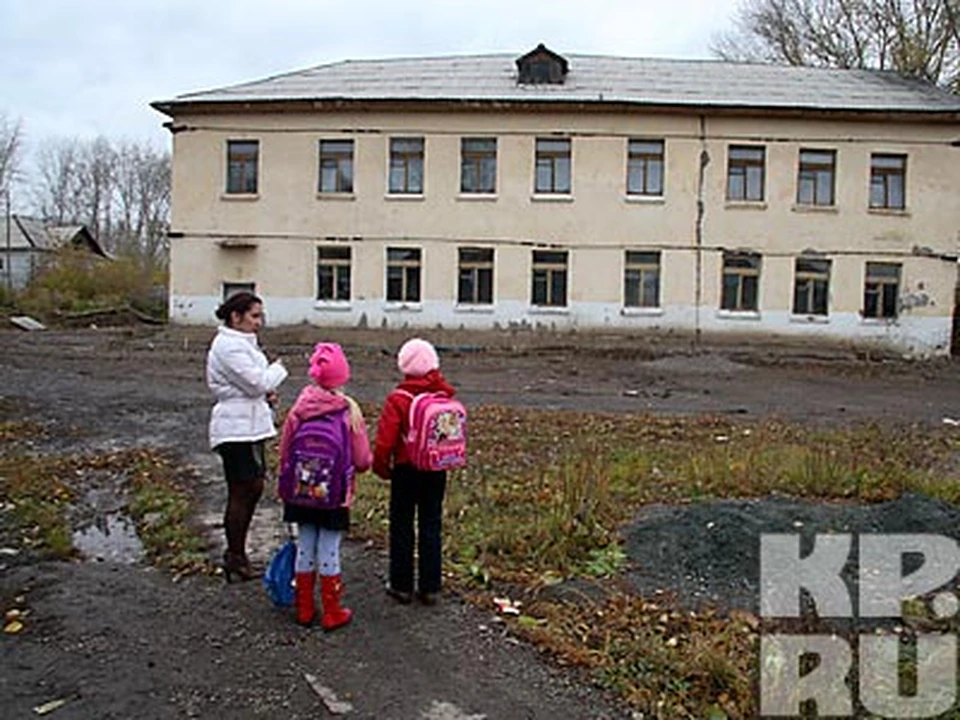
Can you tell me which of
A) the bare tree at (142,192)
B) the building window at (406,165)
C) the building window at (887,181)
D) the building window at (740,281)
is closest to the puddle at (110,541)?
the building window at (406,165)

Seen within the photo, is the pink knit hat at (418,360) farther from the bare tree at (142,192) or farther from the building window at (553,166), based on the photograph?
the bare tree at (142,192)

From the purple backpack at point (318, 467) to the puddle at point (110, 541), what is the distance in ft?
6.18

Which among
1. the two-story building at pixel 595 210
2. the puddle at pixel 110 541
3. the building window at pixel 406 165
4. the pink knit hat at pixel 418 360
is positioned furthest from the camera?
the building window at pixel 406 165

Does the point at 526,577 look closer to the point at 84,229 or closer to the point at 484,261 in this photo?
the point at 484,261

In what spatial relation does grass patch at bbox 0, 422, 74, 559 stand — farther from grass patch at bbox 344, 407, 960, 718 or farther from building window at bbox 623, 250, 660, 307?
building window at bbox 623, 250, 660, 307

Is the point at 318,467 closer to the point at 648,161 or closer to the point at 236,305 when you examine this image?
the point at 236,305

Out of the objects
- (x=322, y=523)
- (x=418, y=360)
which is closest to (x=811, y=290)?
(x=418, y=360)

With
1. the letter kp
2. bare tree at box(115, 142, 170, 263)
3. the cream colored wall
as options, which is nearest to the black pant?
the letter kp

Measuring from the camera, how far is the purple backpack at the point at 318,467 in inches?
177

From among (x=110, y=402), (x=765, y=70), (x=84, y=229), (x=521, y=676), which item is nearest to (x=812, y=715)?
(x=521, y=676)

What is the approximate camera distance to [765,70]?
28469mm

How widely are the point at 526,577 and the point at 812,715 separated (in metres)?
2.03

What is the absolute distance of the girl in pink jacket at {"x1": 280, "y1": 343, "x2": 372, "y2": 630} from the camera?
4.55 meters

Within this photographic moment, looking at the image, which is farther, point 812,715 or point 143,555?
point 143,555
